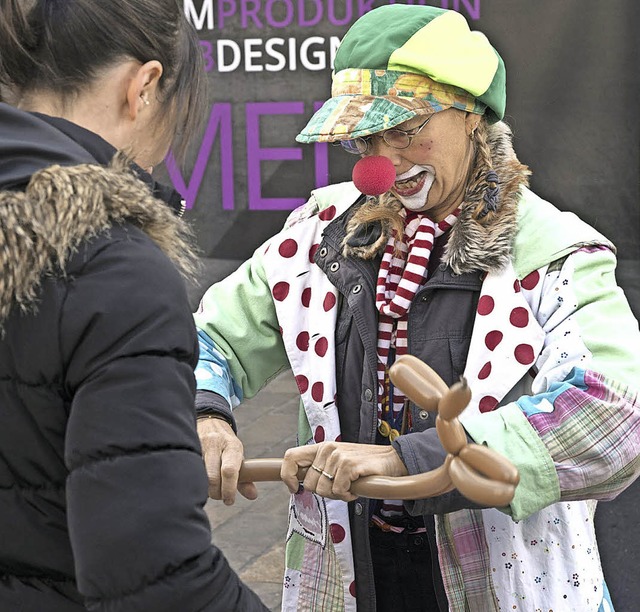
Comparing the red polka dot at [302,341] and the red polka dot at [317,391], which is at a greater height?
the red polka dot at [302,341]

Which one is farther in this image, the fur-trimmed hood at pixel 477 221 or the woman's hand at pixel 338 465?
the fur-trimmed hood at pixel 477 221

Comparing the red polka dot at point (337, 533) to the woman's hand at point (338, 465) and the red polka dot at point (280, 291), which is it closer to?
the woman's hand at point (338, 465)

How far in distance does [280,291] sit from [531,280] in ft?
1.63

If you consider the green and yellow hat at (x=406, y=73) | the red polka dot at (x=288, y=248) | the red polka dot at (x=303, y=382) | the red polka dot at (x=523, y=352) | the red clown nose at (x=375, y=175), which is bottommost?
the red polka dot at (x=303, y=382)

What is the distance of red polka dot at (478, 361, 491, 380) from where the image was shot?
192 centimetres

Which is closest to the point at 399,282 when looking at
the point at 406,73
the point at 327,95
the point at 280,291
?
the point at 280,291

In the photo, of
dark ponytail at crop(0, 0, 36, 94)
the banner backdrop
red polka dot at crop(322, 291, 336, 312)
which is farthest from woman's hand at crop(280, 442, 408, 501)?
the banner backdrop

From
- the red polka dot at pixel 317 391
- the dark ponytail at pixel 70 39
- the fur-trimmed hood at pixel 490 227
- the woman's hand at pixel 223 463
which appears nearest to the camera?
the dark ponytail at pixel 70 39

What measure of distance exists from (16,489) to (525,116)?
353 cm

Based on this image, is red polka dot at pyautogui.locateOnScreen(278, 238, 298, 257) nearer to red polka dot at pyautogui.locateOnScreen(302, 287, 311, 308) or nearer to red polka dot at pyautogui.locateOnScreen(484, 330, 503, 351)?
red polka dot at pyautogui.locateOnScreen(302, 287, 311, 308)

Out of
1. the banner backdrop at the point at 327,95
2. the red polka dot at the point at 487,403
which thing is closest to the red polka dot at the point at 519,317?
the red polka dot at the point at 487,403

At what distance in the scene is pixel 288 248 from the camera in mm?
2201

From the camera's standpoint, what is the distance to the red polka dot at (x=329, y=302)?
210 centimetres

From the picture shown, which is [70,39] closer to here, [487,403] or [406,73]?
[406,73]
